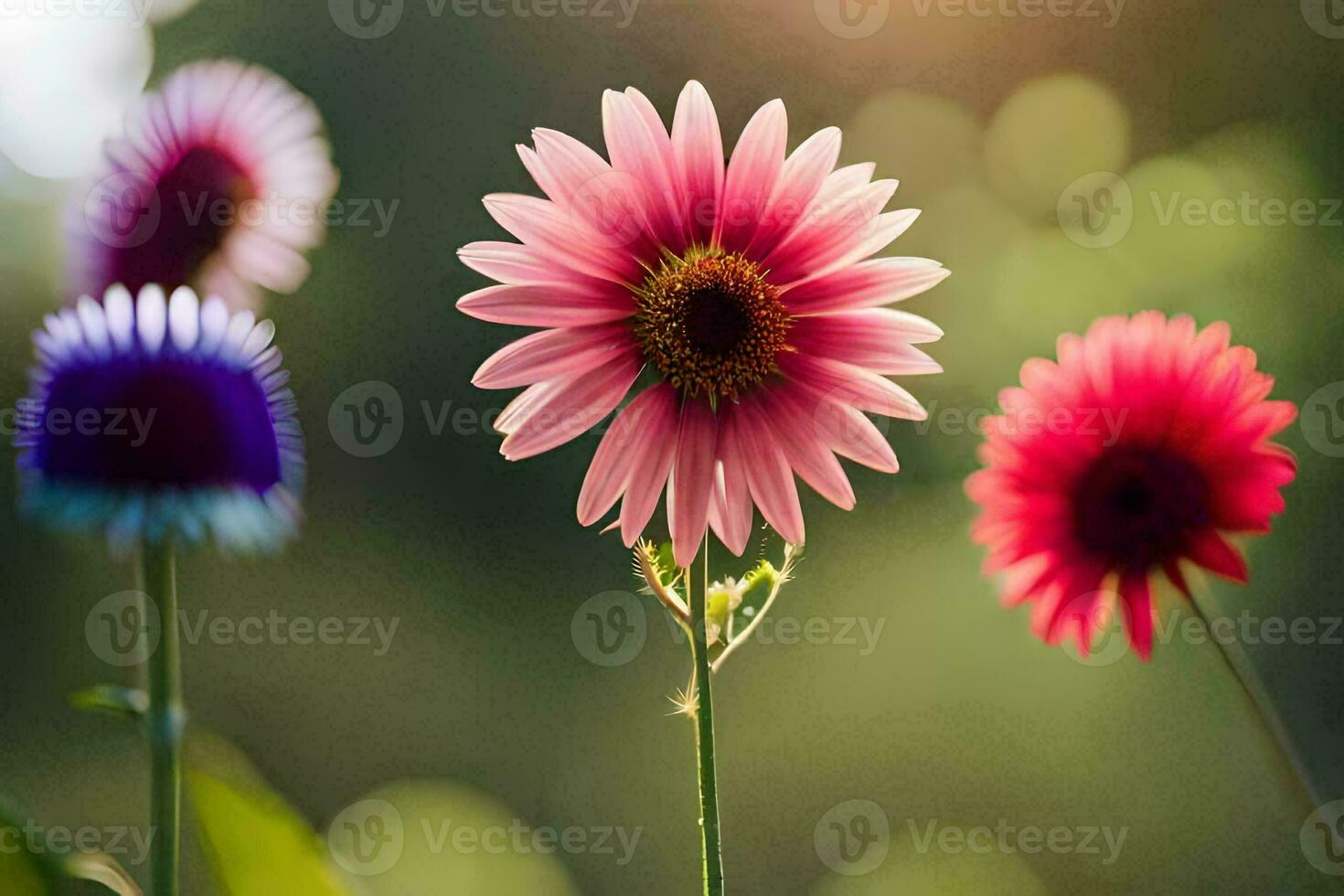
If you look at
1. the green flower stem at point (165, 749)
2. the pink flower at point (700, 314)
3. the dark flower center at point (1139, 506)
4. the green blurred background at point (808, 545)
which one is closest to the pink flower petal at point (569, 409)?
the pink flower at point (700, 314)

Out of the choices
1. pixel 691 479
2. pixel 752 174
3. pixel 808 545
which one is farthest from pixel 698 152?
pixel 808 545

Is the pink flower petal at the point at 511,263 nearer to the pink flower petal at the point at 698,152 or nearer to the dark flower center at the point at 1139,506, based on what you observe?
the pink flower petal at the point at 698,152

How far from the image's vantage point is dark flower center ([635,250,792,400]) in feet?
1.40

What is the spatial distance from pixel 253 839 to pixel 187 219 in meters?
0.29

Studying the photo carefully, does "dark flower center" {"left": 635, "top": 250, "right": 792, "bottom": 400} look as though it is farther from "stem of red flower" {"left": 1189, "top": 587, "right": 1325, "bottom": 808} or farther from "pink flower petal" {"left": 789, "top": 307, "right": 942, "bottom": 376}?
"stem of red flower" {"left": 1189, "top": 587, "right": 1325, "bottom": 808}

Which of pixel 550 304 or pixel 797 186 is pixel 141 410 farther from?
pixel 797 186

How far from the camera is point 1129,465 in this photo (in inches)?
19.1

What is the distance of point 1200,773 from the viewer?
1.09 m

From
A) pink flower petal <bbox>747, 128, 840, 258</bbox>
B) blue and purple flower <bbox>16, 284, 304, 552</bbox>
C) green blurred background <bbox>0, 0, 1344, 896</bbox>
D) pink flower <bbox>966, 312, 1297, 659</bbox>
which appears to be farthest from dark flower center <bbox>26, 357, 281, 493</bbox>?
green blurred background <bbox>0, 0, 1344, 896</bbox>

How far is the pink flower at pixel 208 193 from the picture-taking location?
1.59ft

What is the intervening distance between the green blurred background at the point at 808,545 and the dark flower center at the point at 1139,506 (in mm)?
583

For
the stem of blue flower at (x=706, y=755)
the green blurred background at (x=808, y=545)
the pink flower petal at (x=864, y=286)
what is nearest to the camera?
the stem of blue flower at (x=706, y=755)

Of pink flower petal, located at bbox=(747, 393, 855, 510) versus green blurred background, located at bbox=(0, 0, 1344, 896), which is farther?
green blurred background, located at bbox=(0, 0, 1344, 896)

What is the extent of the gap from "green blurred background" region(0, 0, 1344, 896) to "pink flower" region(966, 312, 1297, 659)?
0.58m
